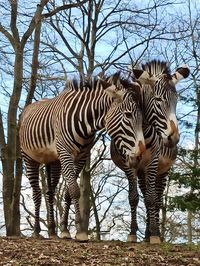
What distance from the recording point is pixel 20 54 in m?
14.5

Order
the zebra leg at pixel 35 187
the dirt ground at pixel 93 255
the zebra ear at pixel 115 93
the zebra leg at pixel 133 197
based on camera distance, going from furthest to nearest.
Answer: the zebra leg at pixel 35 187 → the zebra leg at pixel 133 197 → the zebra ear at pixel 115 93 → the dirt ground at pixel 93 255

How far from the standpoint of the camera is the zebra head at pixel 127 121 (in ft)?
29.5

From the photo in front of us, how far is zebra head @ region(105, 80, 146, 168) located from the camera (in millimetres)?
9000

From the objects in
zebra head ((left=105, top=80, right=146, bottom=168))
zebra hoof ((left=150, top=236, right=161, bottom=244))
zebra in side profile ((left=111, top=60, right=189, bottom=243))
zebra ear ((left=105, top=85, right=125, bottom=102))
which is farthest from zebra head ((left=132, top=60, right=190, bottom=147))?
zebra hoof ((left=150, top=236, right=161, bottom=244))

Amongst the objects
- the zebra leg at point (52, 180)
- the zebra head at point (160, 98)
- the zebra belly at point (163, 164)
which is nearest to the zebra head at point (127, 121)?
the zebra head at point (160, 98)

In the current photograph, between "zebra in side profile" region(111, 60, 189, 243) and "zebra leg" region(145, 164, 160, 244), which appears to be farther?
"zebra leg" region(145, 164, 160, 244)

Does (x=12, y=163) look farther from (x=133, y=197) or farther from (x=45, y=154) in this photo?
(x=133, y=197)

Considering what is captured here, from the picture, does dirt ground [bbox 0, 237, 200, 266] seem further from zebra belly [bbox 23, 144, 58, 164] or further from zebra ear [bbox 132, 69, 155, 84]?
zebra ear [bbox 132, 69, 155, 84]

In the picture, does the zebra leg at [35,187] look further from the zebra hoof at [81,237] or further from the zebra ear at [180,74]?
the zebra ear at [180,74]

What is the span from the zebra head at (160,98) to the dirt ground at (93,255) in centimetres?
185

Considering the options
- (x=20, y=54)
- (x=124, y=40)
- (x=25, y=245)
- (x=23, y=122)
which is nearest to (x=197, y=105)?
(x=124, y=40)

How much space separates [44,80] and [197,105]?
620 cm

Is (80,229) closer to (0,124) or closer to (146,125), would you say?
(146,125)

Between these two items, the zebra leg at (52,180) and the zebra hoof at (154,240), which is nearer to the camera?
the zebra hoof at (154,240)
